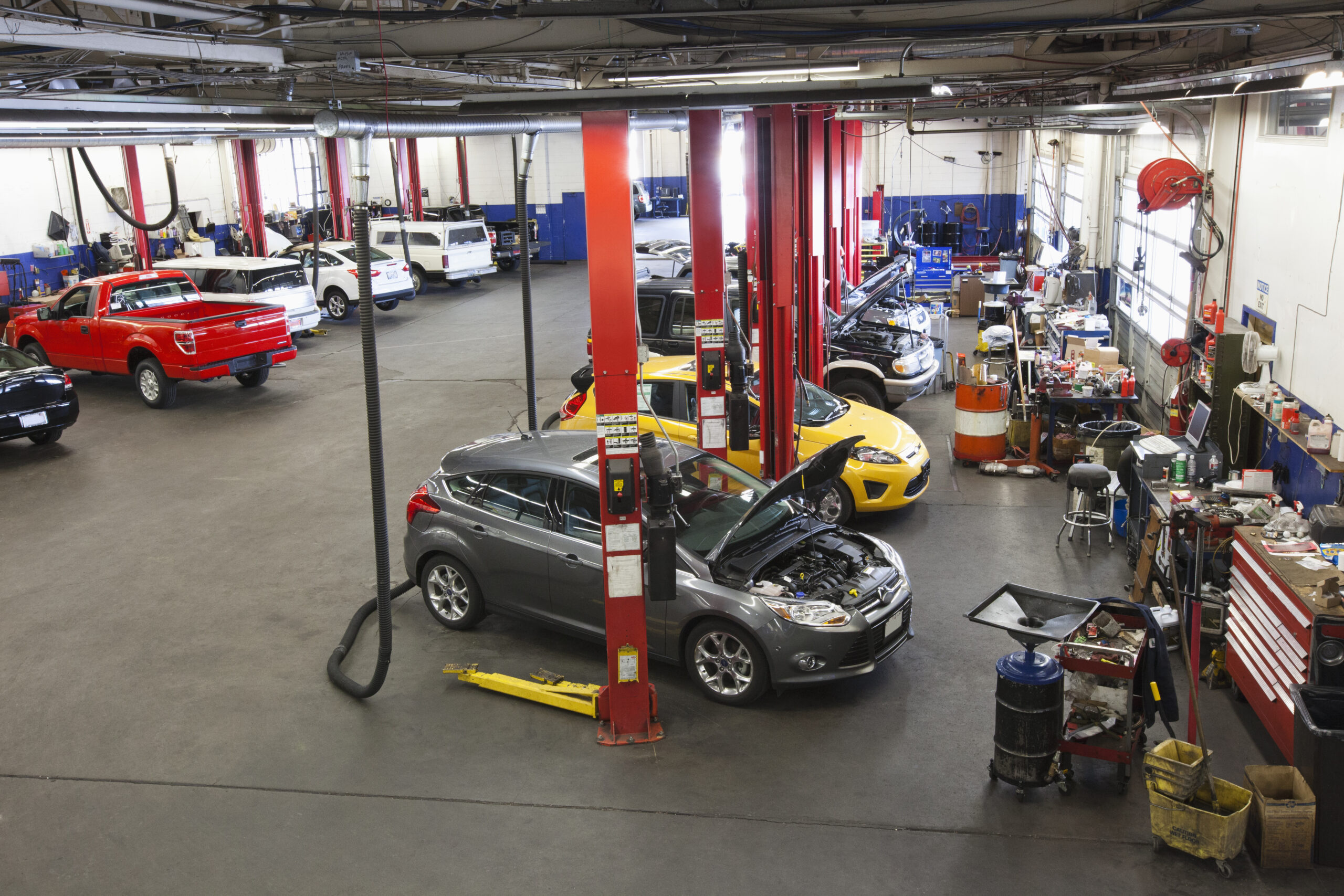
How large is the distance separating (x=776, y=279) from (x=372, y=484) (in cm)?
493

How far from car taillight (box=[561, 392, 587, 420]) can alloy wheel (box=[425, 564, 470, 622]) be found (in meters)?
3.10

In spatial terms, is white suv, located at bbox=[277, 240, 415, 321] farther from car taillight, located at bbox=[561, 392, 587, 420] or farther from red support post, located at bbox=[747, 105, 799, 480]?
red support post, located at bbox=[747, 105, 799, 480]

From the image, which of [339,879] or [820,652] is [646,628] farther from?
[339,879]

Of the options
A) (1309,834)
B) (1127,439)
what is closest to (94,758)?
(1309,834)

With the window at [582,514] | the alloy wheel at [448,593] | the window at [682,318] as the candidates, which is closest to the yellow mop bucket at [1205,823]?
the window at [582,514]

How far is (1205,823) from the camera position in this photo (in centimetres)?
510

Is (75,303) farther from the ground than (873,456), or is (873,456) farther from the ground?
(75,303)

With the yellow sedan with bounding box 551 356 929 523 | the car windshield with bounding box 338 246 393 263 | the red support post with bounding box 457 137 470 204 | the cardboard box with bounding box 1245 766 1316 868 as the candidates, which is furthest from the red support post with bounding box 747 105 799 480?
the red support post with bounding box 457 137 470 204

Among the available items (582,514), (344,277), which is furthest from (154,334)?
(582,514)

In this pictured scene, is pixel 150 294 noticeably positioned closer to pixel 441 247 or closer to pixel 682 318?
pixel 682 318

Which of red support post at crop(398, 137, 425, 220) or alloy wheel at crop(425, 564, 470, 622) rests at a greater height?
red support post at crop(398, 137, 425, 220)

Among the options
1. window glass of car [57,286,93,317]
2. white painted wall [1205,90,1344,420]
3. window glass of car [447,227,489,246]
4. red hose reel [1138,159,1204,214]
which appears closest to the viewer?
white painted wall [1205,90,1344,420]

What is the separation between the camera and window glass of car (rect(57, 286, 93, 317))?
1578 centimetres

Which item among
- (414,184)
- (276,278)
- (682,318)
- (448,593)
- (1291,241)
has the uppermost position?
(414,184)
